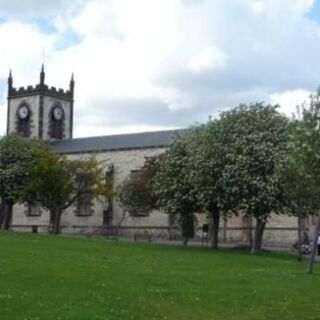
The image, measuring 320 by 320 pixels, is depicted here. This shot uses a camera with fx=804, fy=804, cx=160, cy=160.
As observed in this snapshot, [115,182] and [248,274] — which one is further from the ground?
[115,182]

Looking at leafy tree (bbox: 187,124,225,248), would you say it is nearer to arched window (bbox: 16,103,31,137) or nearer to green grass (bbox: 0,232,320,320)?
green grass (bbox: 0,232,320,320)

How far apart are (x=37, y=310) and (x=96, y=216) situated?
205ft

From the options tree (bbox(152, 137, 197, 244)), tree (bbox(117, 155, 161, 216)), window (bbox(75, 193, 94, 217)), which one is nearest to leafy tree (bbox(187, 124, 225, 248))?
tree (bbox(152, 137, 197, 244))

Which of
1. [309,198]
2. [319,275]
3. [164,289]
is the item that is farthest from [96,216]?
[164,289]

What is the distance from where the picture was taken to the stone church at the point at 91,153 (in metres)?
68.2

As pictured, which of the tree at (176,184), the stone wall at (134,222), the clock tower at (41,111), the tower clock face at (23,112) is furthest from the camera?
the tower clock face at (23,112)

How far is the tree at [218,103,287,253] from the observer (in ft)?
132

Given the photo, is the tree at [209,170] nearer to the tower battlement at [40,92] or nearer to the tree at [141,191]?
the tree at [141,191]

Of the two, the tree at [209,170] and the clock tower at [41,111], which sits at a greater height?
the clock tower at [41,111]

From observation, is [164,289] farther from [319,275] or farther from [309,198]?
[309,198]

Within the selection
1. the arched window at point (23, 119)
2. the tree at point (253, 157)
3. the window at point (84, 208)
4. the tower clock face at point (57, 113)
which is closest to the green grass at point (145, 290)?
the tree at point (253, 157)

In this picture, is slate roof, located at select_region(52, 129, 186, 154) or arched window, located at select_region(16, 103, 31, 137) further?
arched window, located at select_region(16, 103, 31, 137)

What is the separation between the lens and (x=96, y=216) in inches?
3041

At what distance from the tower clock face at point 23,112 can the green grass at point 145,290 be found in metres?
65.2
